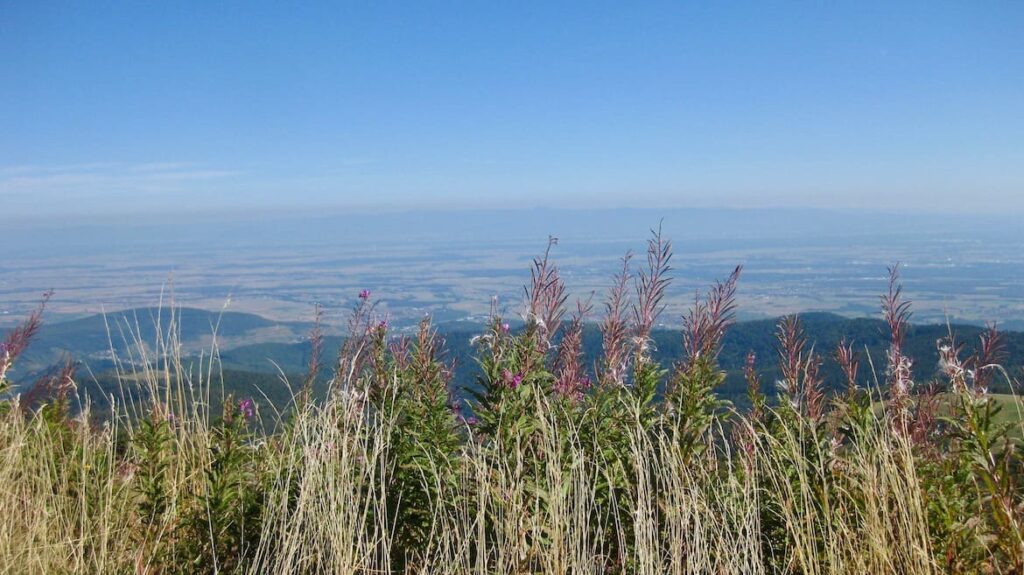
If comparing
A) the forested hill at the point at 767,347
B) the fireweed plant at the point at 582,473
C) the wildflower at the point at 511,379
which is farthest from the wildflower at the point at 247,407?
the wildflower at the point at 511,379

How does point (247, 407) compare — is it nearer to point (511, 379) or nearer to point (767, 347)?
point (511, 379)

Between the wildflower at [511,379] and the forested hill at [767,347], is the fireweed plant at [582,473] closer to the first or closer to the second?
the wildflower at [511,379]

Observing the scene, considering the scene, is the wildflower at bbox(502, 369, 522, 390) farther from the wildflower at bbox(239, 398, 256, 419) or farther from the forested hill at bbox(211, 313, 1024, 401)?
the wildflower at bbox(239, 398, 256, 419)

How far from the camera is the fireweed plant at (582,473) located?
224 cm

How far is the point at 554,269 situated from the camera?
2.85 metres

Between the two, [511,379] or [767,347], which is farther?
[767,347]

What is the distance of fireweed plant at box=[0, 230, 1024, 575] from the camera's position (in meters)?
2.24

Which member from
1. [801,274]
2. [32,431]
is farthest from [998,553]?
[801,274]

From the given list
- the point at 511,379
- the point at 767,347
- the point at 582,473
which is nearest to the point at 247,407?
the point at 511,379

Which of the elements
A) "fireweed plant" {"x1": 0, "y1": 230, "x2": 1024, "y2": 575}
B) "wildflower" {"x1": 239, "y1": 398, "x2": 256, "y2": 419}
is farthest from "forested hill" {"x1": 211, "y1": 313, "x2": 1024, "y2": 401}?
"wildflower" {"x1": 239, "y1": 398, "x2": 256, "y2": 419}

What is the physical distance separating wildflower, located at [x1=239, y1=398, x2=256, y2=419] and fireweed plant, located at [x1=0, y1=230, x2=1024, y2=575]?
0.03 meters

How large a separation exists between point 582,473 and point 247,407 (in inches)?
94.5

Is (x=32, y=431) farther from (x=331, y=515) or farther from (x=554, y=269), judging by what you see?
(x=554, y=269)

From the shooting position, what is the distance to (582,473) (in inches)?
83.8
